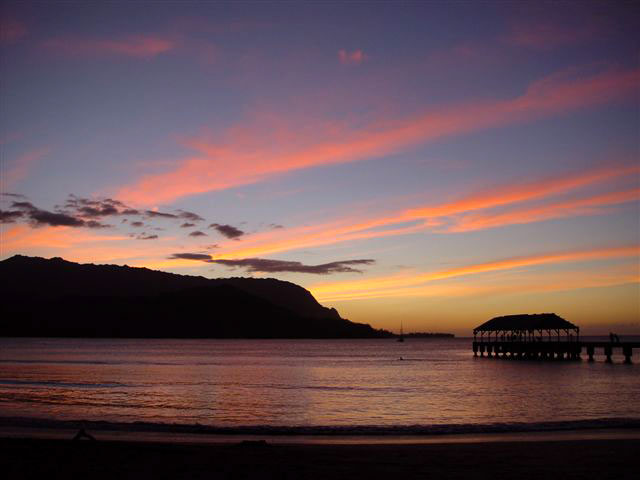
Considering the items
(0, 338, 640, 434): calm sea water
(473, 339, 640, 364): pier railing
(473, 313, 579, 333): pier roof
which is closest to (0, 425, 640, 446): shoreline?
(0, 338, 640, 434): calm sea water

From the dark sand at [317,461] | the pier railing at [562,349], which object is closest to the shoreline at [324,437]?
the dark sand at [317,461]

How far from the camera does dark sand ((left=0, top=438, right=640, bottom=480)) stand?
12.4 meters

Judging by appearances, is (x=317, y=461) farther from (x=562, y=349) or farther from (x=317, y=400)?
(x=562, y=349)

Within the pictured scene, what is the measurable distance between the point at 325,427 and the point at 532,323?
63.7 metres

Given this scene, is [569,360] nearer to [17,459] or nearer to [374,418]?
[374,418]

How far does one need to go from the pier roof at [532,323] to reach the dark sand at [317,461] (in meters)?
63.9

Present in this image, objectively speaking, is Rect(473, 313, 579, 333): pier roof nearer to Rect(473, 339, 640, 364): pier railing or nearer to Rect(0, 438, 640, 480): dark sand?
Rect(473, 339, 640, 364): pier railing

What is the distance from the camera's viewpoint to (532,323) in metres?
79.3

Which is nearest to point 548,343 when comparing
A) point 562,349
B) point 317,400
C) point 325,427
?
point 562,349

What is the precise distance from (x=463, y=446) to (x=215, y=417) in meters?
13.5

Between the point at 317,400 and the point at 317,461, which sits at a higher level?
the point at 317,461

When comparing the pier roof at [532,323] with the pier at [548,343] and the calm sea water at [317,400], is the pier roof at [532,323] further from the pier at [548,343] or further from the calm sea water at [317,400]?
the calm sea water at [317,400]

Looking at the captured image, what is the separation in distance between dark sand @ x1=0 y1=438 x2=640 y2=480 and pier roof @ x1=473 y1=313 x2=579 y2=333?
210 feet

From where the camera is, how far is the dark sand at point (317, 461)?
12438 millimetres
